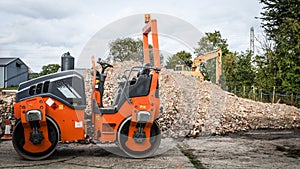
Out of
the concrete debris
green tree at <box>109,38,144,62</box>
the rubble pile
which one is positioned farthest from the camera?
the rubble pile

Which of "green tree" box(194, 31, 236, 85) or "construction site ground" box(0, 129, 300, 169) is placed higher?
"green tree" box(194, 31, 236, 85)

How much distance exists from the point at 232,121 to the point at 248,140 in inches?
106

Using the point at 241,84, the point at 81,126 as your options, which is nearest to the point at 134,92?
the point at 81,126

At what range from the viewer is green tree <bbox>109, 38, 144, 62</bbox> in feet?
20.8

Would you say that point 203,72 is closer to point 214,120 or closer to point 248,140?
point 214,120

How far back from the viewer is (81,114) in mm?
5883

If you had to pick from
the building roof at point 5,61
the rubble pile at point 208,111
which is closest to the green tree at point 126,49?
the rubble pile at point 208,111

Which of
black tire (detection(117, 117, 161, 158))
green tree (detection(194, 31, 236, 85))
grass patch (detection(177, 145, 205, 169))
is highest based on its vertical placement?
green tree (detection(194, 31, 236, 85))

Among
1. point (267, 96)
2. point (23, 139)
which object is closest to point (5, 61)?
point (267, 96)

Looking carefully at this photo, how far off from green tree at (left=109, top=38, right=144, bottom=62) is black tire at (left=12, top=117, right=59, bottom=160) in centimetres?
162

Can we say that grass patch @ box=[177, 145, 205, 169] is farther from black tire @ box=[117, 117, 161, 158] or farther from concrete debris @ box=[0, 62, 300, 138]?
concrete debris @ box=[0, 62, 300, 138]

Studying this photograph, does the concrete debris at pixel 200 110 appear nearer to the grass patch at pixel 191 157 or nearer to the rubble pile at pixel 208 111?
the rubble pile at pixel 208 111

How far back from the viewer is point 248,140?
27.5 ft

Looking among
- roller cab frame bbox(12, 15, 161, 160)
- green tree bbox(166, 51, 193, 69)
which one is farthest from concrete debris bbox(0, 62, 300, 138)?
roller cab frame bbox(12, 15, 161, 160)
